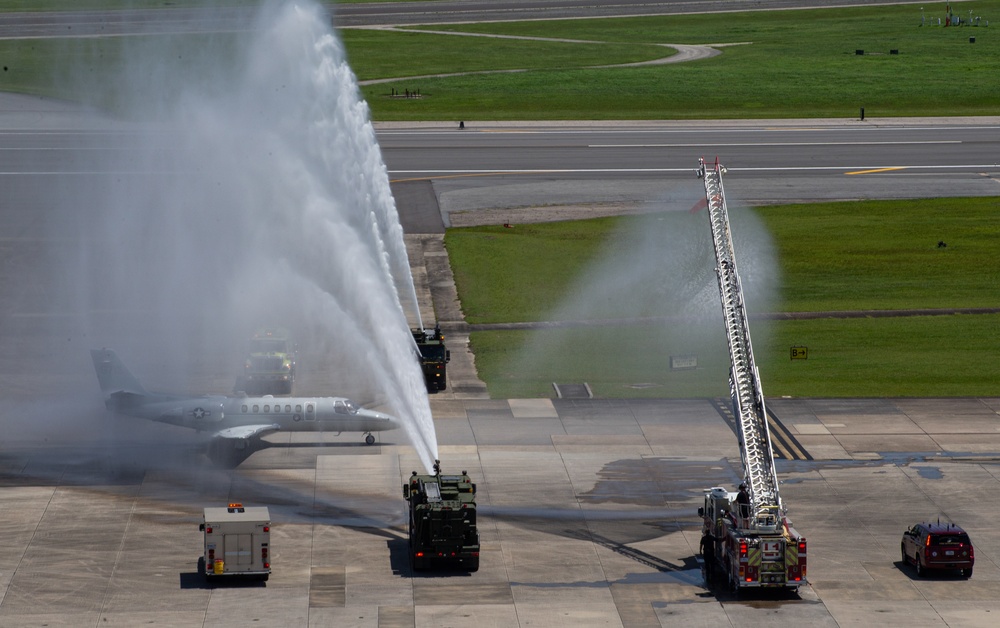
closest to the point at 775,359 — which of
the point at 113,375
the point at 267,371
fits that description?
the point at 267,371

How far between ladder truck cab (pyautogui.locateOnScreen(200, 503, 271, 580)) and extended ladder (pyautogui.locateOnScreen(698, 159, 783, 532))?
59.9 ft

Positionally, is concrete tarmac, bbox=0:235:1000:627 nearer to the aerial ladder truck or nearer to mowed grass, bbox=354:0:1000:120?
the aerial ladder truck

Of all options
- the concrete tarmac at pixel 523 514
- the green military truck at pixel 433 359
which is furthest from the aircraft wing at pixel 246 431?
the green military truck at pixel 433 359

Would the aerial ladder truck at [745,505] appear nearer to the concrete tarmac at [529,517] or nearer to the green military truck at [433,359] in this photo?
the concrete tarmac at [529,517]

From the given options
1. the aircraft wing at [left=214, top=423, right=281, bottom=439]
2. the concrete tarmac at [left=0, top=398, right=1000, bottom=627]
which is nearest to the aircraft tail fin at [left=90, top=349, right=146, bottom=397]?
the concrete tarmac at [left=0, top=398, right=1000, bottom=627]

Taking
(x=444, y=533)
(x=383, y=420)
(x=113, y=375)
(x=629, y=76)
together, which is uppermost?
(x=629, y=76)

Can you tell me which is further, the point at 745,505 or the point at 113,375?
the point at 113,375

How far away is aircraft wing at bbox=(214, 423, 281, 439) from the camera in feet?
214

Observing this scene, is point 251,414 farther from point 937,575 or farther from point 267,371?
point 937,575

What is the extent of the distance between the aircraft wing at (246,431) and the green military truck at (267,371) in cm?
802

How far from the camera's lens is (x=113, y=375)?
69625 mm

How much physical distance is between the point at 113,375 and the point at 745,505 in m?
34.7

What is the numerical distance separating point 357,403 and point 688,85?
10329 centimetres

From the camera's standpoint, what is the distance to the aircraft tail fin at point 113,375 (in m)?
69.5
